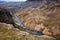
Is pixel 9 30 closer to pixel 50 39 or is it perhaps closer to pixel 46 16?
pixel 50 39

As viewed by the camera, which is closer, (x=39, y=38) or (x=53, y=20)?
(x=39, y=38)

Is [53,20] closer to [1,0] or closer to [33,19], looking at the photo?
[33,19]

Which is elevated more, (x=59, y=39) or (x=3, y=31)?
(x=3, y=31)

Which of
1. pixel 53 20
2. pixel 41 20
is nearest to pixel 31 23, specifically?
pixel 41 20

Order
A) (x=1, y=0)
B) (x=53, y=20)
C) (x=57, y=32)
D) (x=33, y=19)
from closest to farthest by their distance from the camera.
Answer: (x=57, y=32) → (x=53, y=20) → (x=33, y=19) → (x=1, y=0)

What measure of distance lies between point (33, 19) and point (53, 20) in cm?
391

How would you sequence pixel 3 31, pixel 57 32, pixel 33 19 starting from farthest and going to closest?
pixel 33 19
pixel 57 32
pixel 3 31

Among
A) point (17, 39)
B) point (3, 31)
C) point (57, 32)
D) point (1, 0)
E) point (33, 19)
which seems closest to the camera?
point (17, 39)

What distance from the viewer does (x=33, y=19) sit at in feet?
98.1

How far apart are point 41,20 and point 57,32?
20.5 feet

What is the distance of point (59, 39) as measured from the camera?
18.8 m

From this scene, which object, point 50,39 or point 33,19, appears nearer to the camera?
point 50,39

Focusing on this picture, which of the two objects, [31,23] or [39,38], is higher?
[39,38]

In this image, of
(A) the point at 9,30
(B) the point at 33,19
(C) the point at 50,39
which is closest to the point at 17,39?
(A) the point at 9,30
